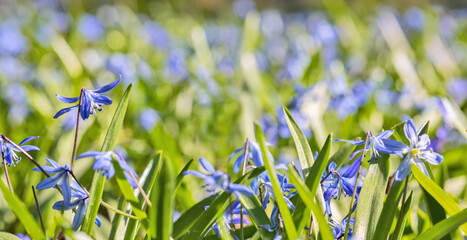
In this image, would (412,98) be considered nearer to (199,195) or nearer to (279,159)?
(279,159)

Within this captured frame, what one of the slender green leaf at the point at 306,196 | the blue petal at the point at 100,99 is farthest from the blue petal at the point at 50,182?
the slender green leaf at the point at 306,196

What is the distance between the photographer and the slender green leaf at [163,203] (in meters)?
0.91

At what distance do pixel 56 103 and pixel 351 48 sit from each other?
292 centimetres

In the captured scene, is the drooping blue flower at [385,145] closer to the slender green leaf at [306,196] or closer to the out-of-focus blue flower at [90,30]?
the slender green leaf at [306,196]

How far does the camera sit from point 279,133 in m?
2.38

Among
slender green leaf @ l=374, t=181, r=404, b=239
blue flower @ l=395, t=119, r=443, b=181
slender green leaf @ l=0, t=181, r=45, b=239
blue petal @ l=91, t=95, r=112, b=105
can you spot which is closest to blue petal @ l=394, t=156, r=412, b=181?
blue flower @ l=395, t=119, r=443, b=181

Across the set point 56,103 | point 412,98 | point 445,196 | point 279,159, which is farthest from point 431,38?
point 445,196

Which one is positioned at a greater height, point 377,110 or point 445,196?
point 377,110

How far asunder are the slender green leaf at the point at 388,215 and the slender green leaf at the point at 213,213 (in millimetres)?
300

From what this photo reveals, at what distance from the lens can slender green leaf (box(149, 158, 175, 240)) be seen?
910 millimetres

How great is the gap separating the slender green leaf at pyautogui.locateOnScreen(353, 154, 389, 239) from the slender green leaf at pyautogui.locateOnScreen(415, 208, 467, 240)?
109 mm

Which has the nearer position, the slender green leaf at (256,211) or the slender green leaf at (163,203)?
the slender green leaf at (163,203)

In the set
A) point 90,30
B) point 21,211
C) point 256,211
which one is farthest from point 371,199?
point 90,30

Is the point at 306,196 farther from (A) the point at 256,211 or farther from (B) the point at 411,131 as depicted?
(B) the point at 411,131
